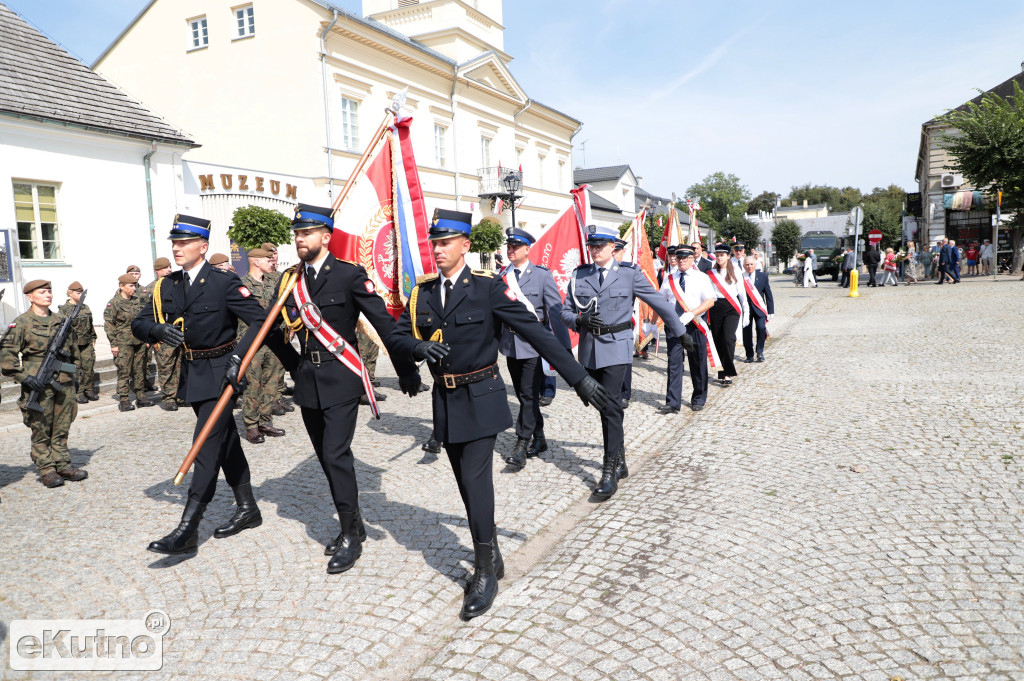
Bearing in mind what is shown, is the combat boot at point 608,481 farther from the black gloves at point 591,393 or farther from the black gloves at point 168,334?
the black gloves at point 168,334

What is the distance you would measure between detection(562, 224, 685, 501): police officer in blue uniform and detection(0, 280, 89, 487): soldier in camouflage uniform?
452 cm

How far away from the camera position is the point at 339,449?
4.22 meters

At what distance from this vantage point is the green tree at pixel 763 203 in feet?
369

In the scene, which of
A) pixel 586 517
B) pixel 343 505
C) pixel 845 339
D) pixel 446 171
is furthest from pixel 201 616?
pixel 446 171

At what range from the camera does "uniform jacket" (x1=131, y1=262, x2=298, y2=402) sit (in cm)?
474

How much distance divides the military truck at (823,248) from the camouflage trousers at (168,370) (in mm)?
34963

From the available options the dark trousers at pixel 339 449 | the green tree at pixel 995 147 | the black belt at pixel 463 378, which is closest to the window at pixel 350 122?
the green tree at pixel 995 147

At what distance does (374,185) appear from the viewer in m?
5.44

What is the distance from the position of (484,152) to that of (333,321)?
32.3 meters

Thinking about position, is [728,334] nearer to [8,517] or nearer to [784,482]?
[784,482]

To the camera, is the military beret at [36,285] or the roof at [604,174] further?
the roof at [604,174]

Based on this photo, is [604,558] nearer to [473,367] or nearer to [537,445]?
[473,367]

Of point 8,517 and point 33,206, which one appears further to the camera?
point 33,206

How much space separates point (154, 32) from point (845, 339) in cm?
2701
